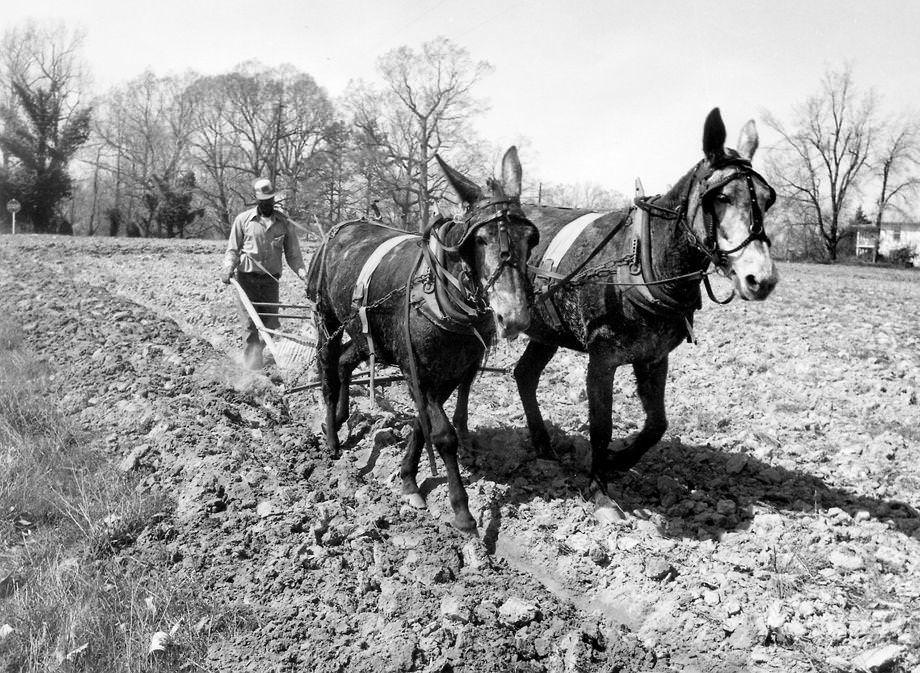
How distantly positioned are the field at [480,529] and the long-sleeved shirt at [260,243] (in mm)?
1219

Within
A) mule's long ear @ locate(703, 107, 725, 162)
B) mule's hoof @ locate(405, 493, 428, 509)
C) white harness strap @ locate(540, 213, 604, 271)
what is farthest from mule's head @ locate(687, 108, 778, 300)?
mule's hoof @ locate(405, 493, 428, 509)

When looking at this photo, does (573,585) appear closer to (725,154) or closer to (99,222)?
(725,154)

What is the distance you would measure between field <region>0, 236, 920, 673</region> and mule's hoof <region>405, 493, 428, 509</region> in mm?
83

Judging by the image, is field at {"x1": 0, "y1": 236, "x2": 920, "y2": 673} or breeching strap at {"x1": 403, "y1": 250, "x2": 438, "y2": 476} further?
breeching strap at {"x1": 403, "y1": 250, "x2": 438, "y2": 476}

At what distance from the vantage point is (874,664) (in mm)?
3113

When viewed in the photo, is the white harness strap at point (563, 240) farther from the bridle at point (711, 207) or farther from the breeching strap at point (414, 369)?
the bridle at point (711, 207)

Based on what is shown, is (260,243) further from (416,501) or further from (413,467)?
(416,501)

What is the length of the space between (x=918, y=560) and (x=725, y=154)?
7.86ft

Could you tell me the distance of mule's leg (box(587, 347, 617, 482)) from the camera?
4727 mm

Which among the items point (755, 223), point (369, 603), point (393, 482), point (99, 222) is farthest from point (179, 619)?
point (99, 222)

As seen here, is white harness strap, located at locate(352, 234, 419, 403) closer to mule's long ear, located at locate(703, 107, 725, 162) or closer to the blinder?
the blinder

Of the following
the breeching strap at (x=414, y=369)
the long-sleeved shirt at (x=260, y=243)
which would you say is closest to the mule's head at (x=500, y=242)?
the breeching strap at (x=414, y=369)

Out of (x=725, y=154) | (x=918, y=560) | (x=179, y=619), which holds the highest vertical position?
(x=725, y=154)

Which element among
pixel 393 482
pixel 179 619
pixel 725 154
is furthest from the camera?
pixel 393 482
